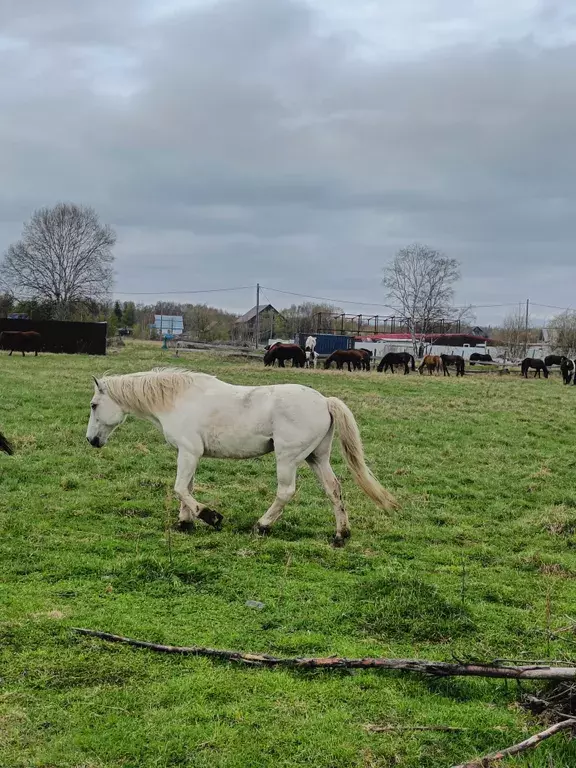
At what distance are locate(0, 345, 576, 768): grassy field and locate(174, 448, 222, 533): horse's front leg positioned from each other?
220 millimetres

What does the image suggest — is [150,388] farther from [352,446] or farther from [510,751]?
[510,751]

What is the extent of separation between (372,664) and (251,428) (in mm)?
3926

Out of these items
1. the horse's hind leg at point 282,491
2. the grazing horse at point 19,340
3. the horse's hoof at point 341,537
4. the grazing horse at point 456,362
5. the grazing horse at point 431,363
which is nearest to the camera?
the horse's hoof at point 341,537

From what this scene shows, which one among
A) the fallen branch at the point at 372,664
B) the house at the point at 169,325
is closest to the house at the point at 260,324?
the house at the point at 169,325

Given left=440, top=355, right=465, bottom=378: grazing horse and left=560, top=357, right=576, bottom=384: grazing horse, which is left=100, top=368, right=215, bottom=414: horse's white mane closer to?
left=560, top=357, right=576, bottom=384: grazing horse

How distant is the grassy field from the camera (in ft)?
10.6

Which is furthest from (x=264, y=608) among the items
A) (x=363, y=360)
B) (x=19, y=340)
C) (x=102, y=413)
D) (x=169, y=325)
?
(x=169, y=325)

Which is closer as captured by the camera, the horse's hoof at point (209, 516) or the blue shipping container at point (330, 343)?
the horse's hoof at point (209, 516)

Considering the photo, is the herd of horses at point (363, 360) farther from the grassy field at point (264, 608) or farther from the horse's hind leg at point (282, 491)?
the horse's hind leg at point (282, 491)

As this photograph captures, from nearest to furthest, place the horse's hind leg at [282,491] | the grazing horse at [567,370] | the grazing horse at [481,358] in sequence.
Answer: the horse's hind leg at [282,491] < the grazing horse at [567,370] < the grazing horse at [481,358]

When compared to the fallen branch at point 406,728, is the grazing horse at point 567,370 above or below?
above

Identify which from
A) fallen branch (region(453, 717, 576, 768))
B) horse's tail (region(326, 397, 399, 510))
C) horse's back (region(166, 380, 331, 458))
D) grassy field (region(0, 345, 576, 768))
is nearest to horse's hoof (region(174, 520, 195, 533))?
grassy field (region(0, 345, 576, 768))

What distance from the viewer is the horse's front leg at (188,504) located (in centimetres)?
685

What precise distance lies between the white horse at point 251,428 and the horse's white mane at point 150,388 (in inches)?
0.5
